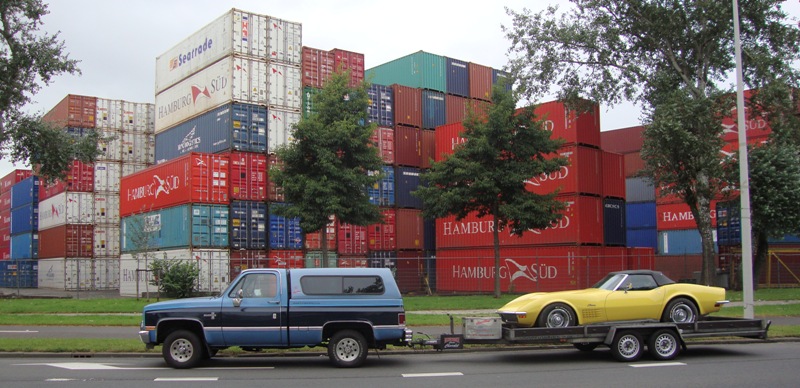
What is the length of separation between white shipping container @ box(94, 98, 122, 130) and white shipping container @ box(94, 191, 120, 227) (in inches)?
181

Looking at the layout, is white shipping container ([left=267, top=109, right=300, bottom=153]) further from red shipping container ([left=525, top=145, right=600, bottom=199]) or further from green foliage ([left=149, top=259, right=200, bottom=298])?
red shipping container ([left=525, top=145, right=600, bottom=199])

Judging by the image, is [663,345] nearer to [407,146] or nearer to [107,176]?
[407,146]

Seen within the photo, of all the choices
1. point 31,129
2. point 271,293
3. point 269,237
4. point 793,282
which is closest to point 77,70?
point 31,129

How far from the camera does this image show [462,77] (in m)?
44.8

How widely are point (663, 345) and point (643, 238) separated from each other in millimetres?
40158

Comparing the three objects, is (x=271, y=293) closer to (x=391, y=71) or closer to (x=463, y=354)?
(x=463, y=354)

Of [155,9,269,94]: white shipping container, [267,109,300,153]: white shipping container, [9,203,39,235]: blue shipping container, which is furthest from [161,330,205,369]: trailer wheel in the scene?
[9,203,39,235]: blue shipping container

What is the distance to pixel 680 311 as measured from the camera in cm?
1376

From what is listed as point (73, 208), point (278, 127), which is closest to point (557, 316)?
point (278, 127)

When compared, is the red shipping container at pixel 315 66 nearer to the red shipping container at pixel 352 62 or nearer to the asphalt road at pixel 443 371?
the red shipping container at pixel 352 62

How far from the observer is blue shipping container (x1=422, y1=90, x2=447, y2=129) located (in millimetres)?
42406

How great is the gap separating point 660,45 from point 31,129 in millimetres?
27146

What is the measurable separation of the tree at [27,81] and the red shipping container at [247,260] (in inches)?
362

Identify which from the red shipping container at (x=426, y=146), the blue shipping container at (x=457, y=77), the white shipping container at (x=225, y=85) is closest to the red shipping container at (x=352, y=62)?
the white shipping container at (x=225, y=85)
